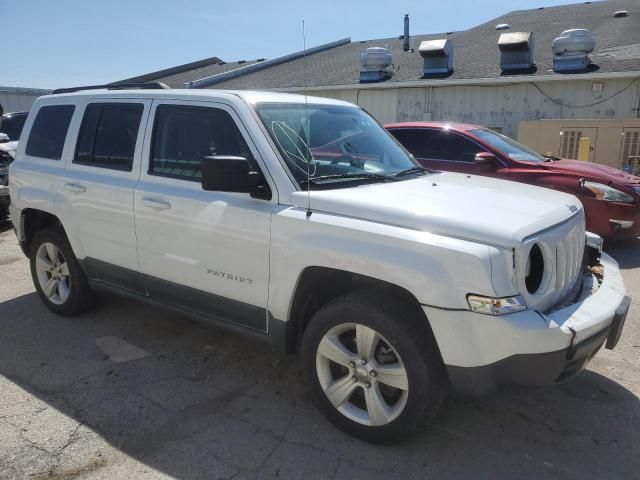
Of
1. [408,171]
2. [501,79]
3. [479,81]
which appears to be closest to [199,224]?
[408,171]

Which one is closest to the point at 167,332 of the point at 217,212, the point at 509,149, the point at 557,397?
the point at 217,212

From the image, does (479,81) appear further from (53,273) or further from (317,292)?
(317,292)

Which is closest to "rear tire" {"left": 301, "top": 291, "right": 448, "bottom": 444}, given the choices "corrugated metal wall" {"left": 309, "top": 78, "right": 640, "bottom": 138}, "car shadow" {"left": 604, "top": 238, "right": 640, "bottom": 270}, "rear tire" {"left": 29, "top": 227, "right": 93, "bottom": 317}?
"rear tire" {"left": 29, "top": 227, "right": 93, "bottom": 317}

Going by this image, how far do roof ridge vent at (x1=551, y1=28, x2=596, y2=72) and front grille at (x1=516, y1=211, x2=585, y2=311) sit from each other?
1113 centimetres

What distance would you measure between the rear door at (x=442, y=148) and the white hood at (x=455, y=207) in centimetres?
410

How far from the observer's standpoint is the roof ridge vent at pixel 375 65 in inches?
603

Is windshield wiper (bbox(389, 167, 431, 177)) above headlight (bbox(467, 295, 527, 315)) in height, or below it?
above

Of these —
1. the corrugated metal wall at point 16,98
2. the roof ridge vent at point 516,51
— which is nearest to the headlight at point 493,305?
the roof ridge vent at point 516,51

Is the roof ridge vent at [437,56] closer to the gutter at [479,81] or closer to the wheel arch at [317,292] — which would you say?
the gutter at [479,81]

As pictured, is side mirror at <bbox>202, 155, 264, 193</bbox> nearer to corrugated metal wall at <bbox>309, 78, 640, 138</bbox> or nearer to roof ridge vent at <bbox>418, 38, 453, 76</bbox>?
corrugated metal wall at <bbox>309, 78, 640, 138</bbox>

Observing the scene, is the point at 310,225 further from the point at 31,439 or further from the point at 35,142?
the point at 35,142

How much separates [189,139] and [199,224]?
652mm

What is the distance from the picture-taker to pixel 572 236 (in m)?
2.95

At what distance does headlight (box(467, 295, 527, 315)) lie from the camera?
7.63 ft
